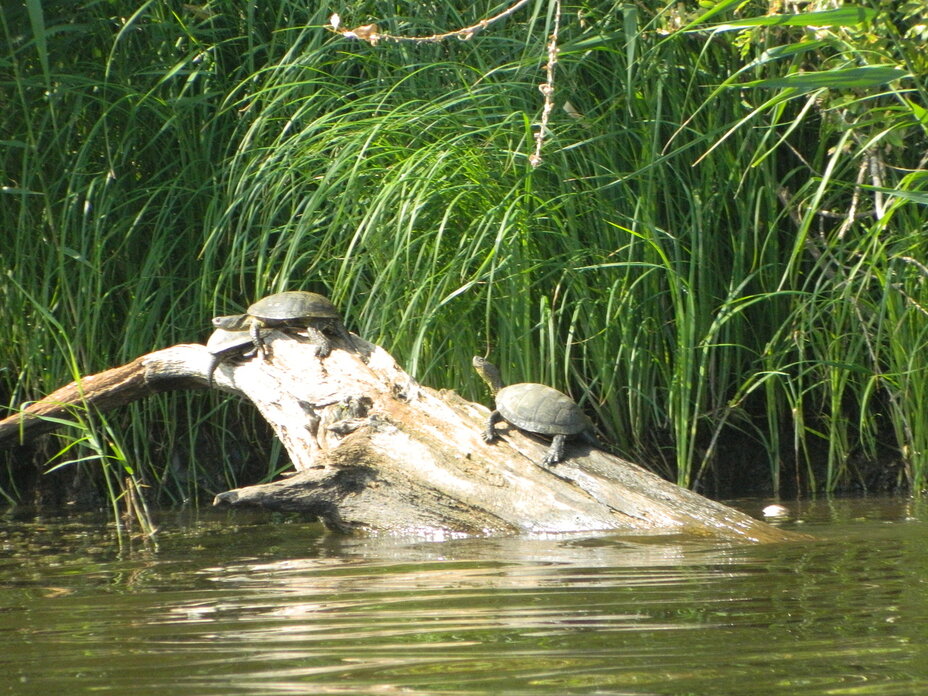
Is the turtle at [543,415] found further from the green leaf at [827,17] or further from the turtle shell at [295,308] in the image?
the green leaf at [827,17]

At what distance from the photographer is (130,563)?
11.7 feet

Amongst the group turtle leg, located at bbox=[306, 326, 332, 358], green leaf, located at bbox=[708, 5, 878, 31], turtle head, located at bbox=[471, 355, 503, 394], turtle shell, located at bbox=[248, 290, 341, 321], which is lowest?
turtle head, located at bbox=[471, 355, 503, 394]

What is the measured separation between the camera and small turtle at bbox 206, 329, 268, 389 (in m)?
4.53

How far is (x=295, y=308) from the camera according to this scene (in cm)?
447

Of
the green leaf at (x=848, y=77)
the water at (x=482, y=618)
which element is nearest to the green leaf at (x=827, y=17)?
the green leaf at (x=848, y=77)

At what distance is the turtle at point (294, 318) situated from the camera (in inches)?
176

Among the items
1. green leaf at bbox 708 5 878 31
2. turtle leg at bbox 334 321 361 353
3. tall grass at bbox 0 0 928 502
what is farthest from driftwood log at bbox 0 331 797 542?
green leaf at bbox 708 5 878 31

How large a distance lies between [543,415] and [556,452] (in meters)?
0.14

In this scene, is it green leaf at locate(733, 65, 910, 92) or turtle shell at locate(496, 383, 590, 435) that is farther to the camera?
turtle shell at locate(496, 383, 590, 435)

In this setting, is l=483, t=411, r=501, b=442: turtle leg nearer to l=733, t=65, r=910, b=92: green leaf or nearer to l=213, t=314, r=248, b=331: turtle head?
l=213, t=314, r=248, b=331: turtle head

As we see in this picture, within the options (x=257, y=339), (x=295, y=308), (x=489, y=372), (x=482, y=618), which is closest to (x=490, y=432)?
(x=489, y=372)

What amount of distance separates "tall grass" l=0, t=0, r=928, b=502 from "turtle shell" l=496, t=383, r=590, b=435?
46cm

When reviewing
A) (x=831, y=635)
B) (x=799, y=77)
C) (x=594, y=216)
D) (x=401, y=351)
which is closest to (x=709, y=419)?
(x=594, y=216)

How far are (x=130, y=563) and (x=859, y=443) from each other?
3384 millimetres
